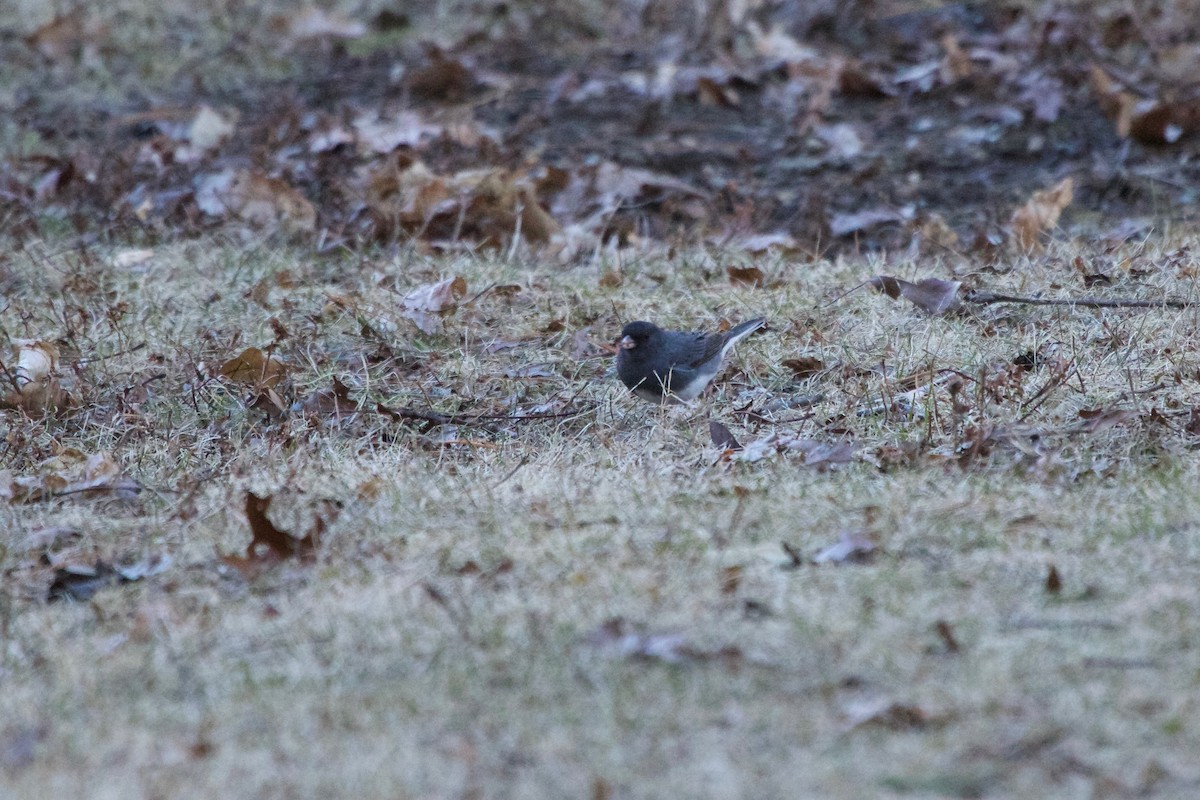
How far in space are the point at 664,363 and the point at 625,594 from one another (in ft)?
4.98

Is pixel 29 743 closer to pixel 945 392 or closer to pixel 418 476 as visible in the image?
pixel 418 476

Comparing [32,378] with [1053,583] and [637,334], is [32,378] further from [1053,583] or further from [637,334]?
[1053,583]

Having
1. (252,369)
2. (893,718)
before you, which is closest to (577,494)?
(893,718)

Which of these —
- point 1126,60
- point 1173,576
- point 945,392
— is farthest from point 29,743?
point 1126,60

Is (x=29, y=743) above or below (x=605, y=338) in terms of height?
above

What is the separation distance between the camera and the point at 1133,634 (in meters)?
2.49

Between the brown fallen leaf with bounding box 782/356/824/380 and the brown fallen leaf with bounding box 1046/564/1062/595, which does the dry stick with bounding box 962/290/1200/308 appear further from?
the brown fallen leaf with bounding box 1046/564/1062/595

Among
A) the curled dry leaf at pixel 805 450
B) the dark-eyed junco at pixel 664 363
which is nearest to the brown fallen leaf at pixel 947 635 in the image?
the curled dry leaf at pixel 805 450

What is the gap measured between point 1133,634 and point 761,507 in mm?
953

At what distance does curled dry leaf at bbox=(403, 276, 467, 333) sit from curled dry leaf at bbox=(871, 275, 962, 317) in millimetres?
1478

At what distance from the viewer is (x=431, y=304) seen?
5.01 meters

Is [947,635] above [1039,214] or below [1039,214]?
above

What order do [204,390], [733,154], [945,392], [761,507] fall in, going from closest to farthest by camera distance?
[761,507] < [945,392] < [204,390] < [733,154]

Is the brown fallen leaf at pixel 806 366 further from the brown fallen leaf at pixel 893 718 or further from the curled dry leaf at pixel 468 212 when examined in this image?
the brown fallen leaf at pixel 893 718
